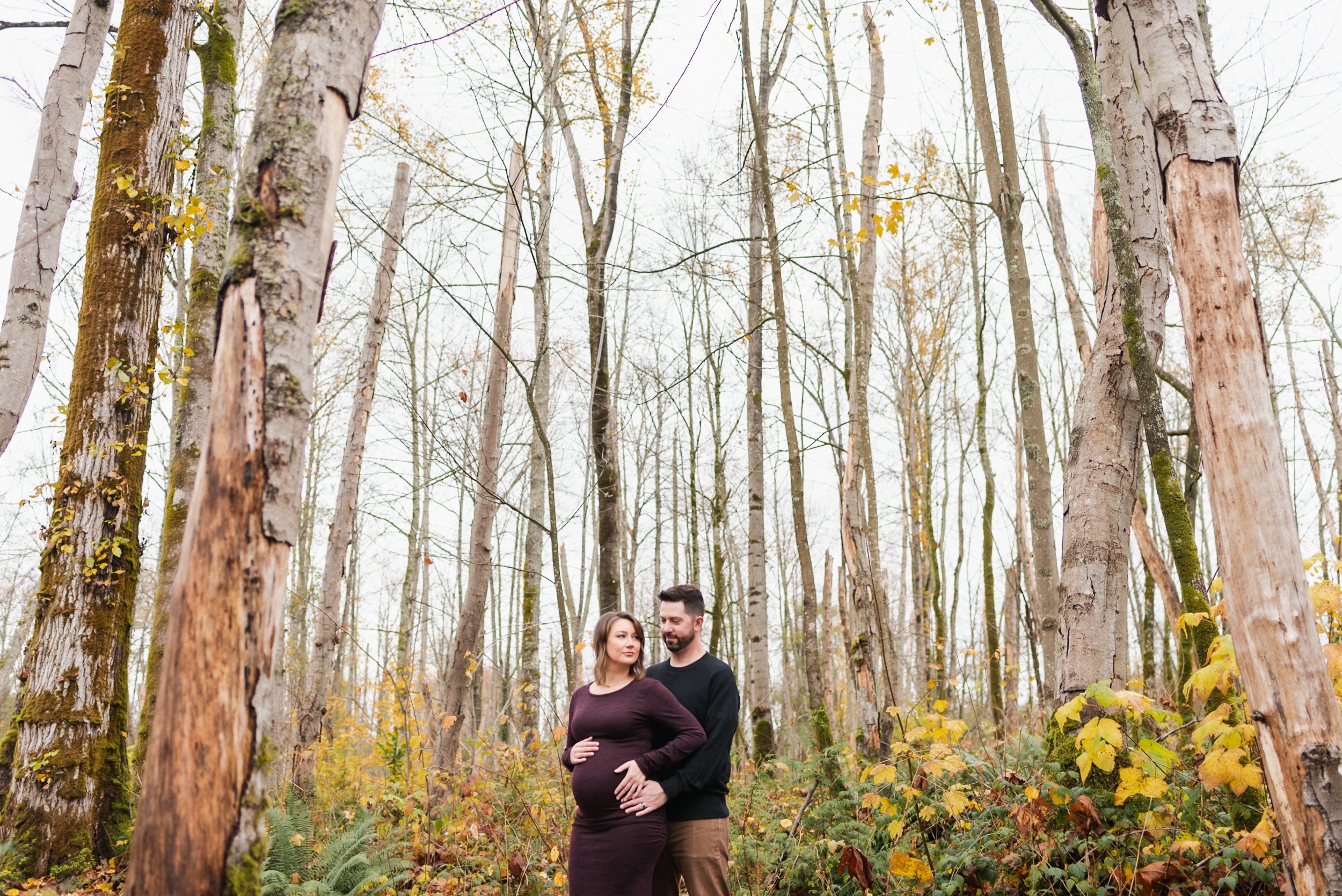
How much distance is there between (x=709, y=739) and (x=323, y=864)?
10.2 feet

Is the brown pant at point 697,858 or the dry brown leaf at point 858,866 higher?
the brown pant at point 697,858

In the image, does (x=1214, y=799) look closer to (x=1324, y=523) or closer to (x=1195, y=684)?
(x=1195, y=684)

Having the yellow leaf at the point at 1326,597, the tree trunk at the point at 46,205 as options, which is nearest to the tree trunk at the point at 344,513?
the tree trunk at the point at 46,205

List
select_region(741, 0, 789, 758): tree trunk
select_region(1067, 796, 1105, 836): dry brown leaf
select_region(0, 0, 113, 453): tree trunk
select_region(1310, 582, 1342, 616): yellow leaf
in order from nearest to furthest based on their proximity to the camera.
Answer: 1. select_region(1310, 582, 1342, 616): yellow leaf
2. select_region(1067, 796, 1105, 836): dry brown leaf
3. select_region(0, 0, 113, 453): tree trunk
4. select_region(741, 0, 789, 758): tree trunk

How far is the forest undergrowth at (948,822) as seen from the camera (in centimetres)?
324

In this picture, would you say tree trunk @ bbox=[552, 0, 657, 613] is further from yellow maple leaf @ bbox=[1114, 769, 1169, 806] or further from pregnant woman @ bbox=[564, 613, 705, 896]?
yellow maple leaf @ bbox=[1114, 769, 1169, 806]

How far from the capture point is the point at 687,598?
3926 mm

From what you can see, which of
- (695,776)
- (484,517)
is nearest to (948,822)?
(695,776)

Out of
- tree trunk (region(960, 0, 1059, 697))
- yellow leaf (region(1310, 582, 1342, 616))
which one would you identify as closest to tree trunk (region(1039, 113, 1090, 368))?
tree trunk (region(960, 0, 1059, 697))

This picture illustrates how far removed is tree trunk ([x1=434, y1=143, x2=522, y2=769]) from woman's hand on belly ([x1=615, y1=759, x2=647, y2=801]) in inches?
166

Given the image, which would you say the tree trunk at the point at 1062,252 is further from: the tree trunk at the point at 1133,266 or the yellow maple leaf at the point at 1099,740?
the yellow maple leaf at the point at 1099,740

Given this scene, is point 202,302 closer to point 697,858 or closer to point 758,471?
point 697,858

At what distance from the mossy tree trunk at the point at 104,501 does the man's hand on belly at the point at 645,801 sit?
358 centimetres

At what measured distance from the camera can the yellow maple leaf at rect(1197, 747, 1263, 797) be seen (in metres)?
2.91
